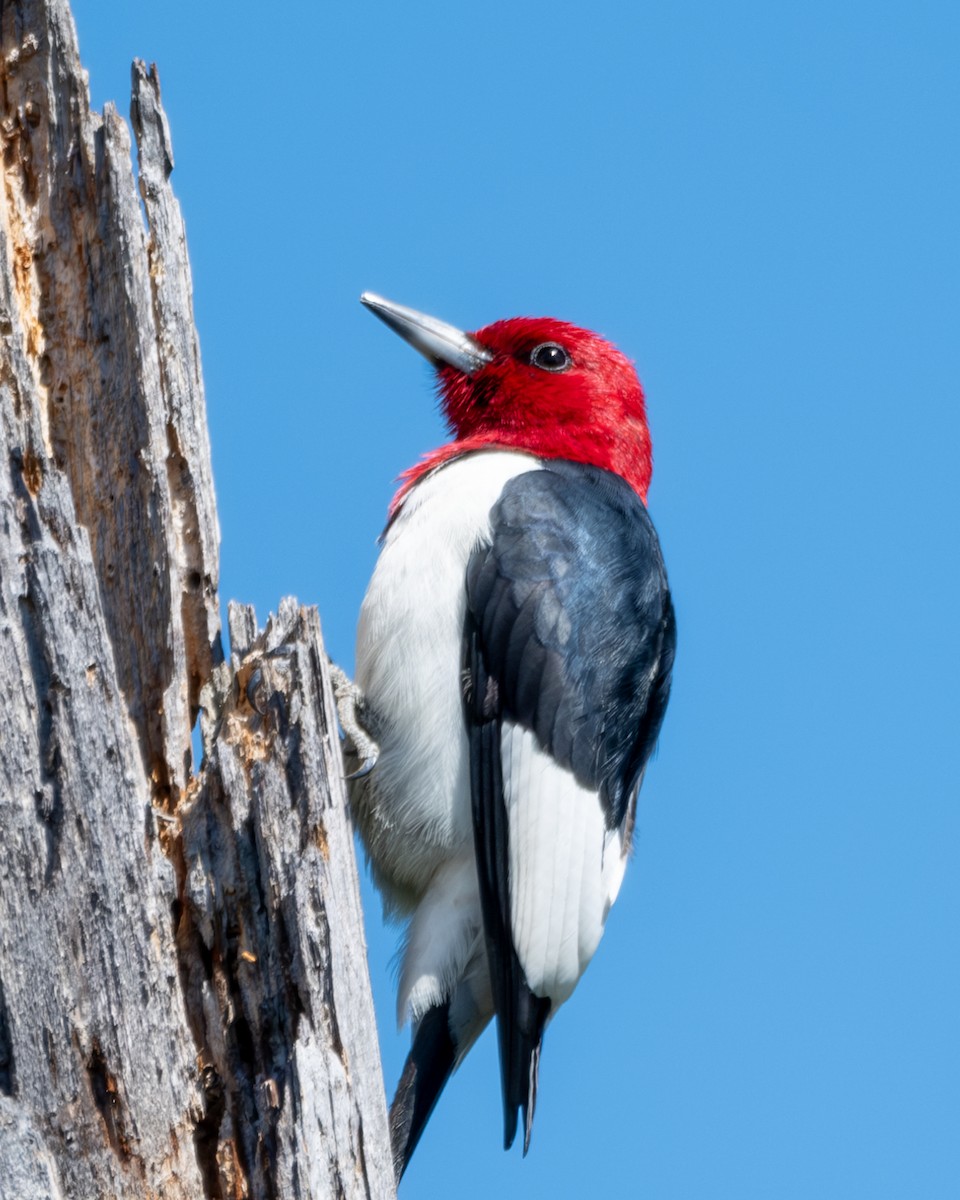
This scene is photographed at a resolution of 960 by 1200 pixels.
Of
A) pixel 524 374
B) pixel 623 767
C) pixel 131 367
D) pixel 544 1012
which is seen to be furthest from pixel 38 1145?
pixel 524 374

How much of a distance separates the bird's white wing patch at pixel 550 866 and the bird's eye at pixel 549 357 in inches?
64.1

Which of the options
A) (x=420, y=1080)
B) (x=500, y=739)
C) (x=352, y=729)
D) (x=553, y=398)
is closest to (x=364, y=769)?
(x=352, y=729)

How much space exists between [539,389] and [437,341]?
40 cm

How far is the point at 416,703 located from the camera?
3873 mm

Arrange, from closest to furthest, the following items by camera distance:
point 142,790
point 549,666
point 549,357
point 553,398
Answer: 1. point 142,790
2. point 549,666
3. point 553,398
4. point 549,357

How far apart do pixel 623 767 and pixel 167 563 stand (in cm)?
169

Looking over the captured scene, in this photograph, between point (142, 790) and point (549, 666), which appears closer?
point (142, 790)

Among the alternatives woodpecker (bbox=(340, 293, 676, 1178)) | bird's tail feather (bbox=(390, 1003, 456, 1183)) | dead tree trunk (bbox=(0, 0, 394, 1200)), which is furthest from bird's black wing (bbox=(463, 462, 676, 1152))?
dead tree trunk (bbox=(0, 0, 394, 1200))

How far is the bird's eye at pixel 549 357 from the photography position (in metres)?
5.09

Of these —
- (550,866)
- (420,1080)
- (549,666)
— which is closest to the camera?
(420,1080)

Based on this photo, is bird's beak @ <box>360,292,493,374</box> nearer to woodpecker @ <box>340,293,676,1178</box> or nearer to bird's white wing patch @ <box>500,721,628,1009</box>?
woodpecker @ <box>340,293,676,1178</box>

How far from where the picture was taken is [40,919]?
2471 millimetres

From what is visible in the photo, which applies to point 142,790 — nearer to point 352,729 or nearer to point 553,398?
point 352,729

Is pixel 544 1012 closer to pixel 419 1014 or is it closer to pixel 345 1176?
pixel 419 1014
